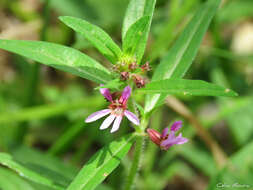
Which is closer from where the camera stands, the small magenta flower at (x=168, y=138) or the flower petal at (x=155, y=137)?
the small magenta flower at (x=168, y=138)

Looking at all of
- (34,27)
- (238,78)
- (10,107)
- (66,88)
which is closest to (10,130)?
(10,107)

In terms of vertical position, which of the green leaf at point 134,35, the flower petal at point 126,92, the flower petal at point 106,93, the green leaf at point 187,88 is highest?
the green leaf at point 134,35

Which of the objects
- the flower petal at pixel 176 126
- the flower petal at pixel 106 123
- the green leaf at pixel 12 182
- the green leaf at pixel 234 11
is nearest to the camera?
the flower petal at pixel 106 123

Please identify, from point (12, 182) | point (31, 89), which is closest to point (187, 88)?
point (12, 182)

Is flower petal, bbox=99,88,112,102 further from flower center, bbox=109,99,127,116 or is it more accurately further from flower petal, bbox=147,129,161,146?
flower petal, bbox=147,129,161,146

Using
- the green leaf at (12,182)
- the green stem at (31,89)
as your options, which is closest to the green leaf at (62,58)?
the green leaf at (12,182)

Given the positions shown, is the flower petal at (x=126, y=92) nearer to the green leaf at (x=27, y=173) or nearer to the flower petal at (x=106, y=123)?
the flower petal at (x=106, y=123)

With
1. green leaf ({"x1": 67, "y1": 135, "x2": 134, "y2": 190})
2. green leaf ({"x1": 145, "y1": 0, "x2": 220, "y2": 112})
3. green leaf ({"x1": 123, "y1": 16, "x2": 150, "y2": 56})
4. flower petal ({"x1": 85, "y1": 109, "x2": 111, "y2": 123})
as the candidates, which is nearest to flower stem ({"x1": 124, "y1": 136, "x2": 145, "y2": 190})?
green leaf ({"x1": 67, "y1": 135, "x2": 134, "y2": 190})
